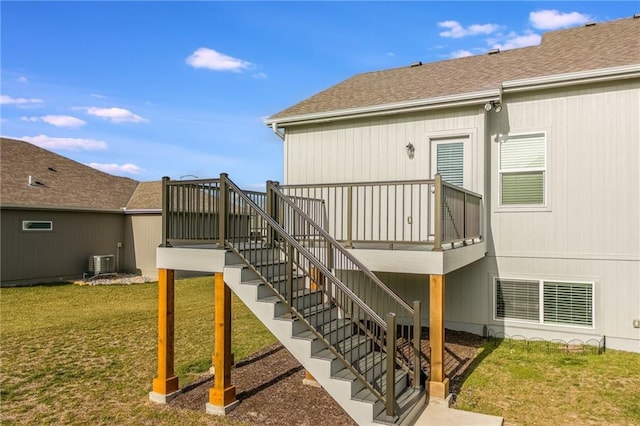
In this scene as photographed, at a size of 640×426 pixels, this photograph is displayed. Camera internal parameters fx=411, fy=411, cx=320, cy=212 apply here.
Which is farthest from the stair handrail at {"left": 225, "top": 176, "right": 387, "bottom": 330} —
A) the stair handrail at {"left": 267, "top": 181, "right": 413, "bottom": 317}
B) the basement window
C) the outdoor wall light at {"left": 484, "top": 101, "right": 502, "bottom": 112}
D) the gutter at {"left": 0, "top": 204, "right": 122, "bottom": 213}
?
the basement window

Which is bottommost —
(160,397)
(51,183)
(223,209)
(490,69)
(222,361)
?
(160,397)

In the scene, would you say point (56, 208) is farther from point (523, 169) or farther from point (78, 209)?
point (523, 169)

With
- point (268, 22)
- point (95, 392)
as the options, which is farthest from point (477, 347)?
point (268, 22)

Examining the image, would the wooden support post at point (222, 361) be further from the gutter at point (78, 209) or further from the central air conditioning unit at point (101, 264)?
the central air conditioning unit at point (101, 264)

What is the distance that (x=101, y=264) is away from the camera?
16391 millimetres

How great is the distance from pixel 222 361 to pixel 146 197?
52.8 feet

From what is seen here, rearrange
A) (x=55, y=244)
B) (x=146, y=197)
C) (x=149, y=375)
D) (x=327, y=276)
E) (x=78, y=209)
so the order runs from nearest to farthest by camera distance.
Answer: (x=327, y=276)
(x=149, y=375)
(x=55, y=244)
(x=78, y=209)
(x=146, y=197)

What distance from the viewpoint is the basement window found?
1448 centimetres

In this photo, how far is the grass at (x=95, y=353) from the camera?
4.77m

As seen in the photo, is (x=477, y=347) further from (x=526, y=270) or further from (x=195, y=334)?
(x=195, y=334)

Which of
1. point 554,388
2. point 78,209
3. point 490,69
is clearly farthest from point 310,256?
point 78,209

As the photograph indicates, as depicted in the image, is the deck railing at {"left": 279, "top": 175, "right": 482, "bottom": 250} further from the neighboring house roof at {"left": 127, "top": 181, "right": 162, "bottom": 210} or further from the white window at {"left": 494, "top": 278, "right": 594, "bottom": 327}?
the neighboring house roof at {"left": 127, "top": 181, "right": 162, "bottom": 210}

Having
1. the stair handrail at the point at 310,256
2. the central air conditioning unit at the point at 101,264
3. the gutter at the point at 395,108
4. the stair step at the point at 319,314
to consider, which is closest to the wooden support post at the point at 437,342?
the stair handrail at the point at 310,256

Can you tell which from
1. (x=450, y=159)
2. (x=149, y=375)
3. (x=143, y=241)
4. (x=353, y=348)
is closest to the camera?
(x=353, y=348)
